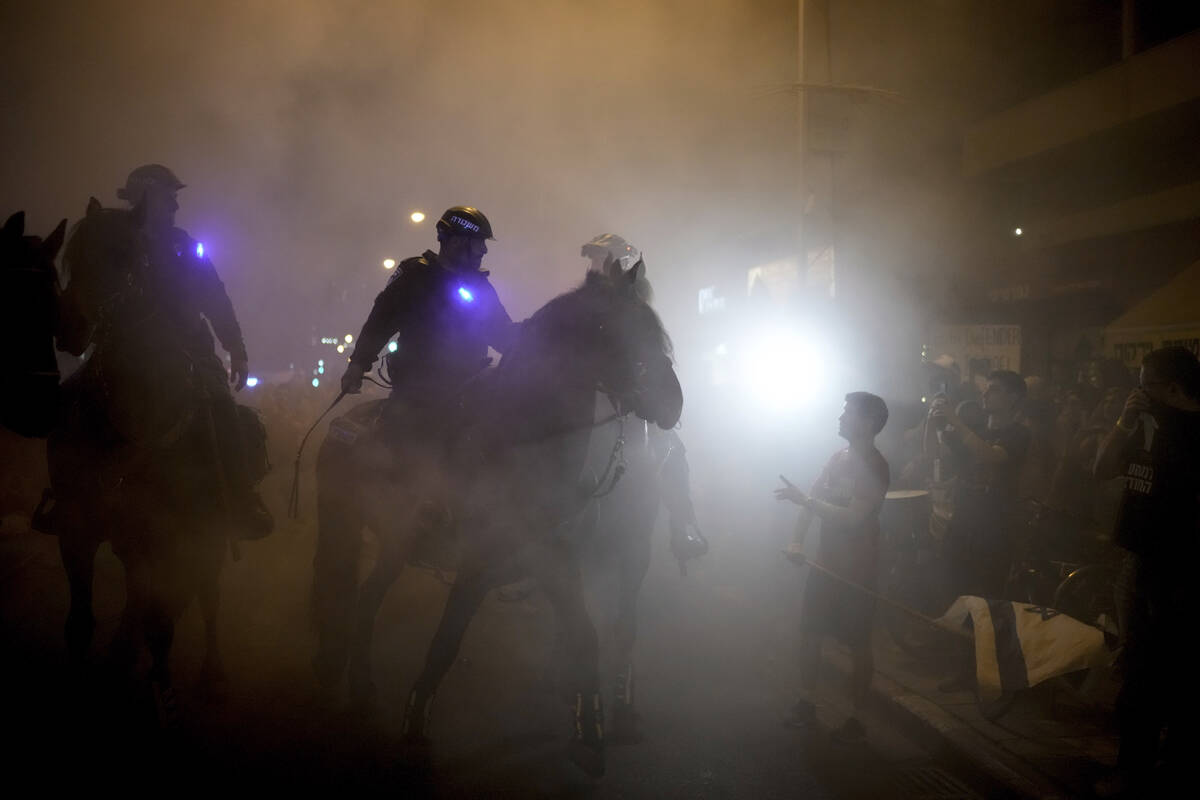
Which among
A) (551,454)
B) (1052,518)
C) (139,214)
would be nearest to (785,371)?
(1052,518)

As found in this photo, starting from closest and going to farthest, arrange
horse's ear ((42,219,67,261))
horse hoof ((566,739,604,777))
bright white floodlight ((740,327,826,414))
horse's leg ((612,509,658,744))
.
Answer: horse's ear ((42,219,67,261)) → horse hoof ((566,739,604,777)) → horse's leg ((612,509,658,744)) → bright white floodlight ((740,327,826,414))

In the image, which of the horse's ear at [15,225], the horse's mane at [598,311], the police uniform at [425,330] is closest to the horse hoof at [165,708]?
the police uniform at [425,330]

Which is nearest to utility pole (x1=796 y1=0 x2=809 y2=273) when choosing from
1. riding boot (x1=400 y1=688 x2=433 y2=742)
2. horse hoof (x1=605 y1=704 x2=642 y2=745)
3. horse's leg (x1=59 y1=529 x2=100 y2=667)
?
horse hoof (x1=605 y1=704 x2=642 y2=745)

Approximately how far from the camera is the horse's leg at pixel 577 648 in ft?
12.1

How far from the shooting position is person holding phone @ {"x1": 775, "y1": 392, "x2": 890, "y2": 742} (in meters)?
4.67

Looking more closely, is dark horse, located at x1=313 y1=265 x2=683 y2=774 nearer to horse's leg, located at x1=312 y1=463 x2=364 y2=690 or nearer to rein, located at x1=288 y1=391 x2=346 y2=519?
rein, located at x1=288 y1=391 x2=346 y2=519

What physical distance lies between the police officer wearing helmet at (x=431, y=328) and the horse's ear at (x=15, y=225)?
154cm

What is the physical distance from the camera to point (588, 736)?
12.1ft

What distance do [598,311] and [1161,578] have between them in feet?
9.72

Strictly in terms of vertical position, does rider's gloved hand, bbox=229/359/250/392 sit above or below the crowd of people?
above

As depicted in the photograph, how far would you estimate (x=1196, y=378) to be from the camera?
3.80 meters

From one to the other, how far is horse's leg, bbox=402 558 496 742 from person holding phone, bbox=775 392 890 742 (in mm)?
1908

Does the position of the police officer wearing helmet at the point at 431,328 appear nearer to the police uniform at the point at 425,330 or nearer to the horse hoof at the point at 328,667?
the police uniform at the point at 425,330

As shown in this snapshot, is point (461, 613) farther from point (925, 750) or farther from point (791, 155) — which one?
point (791, 155)
